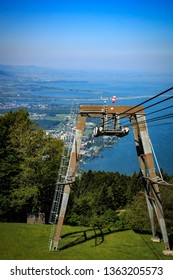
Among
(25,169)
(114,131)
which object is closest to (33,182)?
(25,169)

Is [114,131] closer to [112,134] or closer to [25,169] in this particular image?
[112,134]

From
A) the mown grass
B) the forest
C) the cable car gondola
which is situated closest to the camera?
the mown grass

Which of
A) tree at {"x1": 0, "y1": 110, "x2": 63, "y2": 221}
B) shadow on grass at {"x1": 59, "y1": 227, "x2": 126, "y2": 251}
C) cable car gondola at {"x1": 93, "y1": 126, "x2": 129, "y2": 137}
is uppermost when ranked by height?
cable car gondola at {"x1": 93, "y1": 126, "x2": 129, "y2": 137}

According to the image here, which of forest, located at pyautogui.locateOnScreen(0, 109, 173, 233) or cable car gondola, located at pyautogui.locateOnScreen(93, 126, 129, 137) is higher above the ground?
cable car gondola, located at pyautogui.locateOnScreen(93, 126, 129, 137)

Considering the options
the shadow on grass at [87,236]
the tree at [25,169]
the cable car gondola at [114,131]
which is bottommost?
the shadow on grass at [87,236]

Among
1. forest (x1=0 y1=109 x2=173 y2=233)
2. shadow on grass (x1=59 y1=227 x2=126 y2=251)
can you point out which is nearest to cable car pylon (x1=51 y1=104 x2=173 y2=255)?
shadow on grass (x1=59 y1=227 x2=126 y2=251)

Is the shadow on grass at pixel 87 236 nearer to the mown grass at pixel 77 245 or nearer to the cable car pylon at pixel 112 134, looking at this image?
the mown grass at pixel 77 245

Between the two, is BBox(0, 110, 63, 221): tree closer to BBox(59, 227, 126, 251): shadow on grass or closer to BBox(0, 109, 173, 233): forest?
BBox(0, 109, 173, 233): forest

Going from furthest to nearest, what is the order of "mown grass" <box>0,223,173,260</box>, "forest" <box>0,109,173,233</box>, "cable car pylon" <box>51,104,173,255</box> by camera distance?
"forest" <box>0,109,173,233</box> → "cable car pylon" <box>51,104,173,255</box> → "mown grass" <box>0,223,173,260</box>

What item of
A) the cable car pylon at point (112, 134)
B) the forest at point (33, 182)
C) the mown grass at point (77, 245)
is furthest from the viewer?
the forest at point (33, 182)

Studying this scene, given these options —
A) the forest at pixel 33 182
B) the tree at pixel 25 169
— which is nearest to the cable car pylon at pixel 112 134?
the forest at pixel 33 182
